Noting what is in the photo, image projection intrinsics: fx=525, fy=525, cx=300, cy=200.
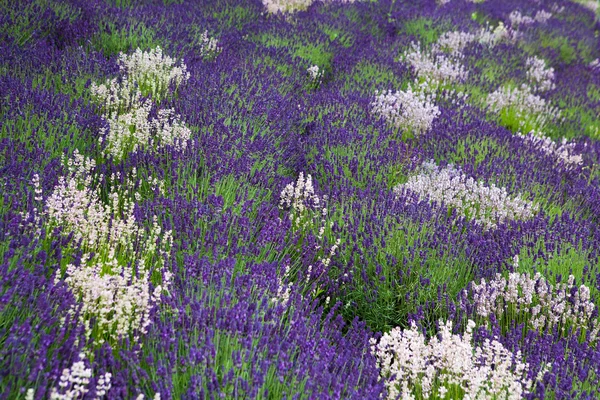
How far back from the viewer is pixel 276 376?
1878 millimetres

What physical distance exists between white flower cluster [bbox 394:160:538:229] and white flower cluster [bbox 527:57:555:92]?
3.34 m

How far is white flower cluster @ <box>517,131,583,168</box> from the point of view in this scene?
468cm

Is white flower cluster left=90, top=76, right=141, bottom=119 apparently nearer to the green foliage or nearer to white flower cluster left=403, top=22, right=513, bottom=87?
the green foliage

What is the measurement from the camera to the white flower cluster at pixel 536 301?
252 centimetres

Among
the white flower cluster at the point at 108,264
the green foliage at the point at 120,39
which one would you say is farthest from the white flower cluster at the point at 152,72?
the white flower cluster at the point at 108,264

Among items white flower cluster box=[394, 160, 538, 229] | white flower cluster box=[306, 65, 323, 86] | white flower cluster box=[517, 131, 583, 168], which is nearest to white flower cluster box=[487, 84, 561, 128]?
white flower cluster box=[517, 131, 583, 168]

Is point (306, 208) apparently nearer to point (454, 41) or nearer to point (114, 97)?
point (114, 97)

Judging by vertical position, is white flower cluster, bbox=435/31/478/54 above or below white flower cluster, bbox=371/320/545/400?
above

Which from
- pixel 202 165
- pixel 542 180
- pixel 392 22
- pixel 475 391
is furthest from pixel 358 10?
pixel 475 391

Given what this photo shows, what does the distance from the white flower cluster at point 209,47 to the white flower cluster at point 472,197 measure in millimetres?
2812

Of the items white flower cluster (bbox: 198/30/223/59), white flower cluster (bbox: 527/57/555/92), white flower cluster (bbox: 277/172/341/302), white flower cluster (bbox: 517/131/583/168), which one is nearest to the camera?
white flower cluster (bbox: 277/172/341/302)

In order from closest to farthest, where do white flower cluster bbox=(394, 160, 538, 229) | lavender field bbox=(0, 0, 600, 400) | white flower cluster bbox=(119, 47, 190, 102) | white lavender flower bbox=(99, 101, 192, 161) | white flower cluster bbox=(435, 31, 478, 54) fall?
1. lavender field bbox=(0, 0, 600, 400)
2. white lavender flower bbox=(99, 101, 192, 161)
3. white flower cluster bbox=(394, 160, 538, 229)
4. white flower cluster bbox=(119, 47, 190, 102)
5. white flower cluster bbox=(435, 31, 478, 54)

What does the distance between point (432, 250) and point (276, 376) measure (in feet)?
4.72

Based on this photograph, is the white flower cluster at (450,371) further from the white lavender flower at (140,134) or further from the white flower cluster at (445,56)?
the white flower cluster at (445,56)
